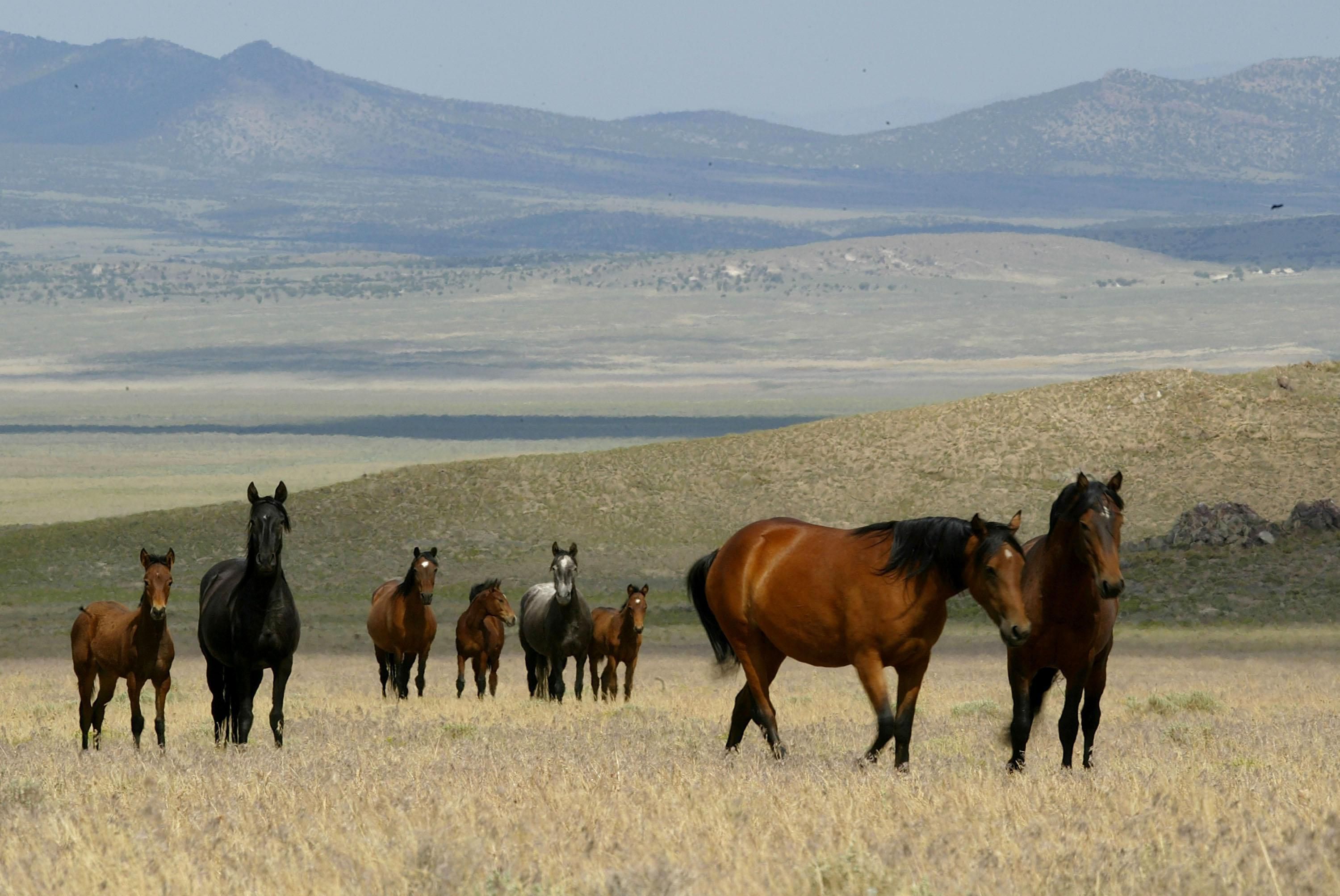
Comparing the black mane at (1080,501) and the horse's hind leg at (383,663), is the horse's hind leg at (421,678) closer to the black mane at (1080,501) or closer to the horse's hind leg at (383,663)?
the horse's hind leg at (383,663)

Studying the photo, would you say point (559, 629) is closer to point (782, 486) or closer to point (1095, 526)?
A: point (1095, 526)

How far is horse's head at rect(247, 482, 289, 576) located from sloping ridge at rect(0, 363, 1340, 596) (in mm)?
32375

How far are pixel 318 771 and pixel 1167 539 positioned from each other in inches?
1450

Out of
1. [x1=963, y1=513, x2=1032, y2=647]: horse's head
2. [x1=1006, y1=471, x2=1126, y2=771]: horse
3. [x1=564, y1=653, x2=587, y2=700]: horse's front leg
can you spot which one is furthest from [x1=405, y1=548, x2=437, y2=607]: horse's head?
[x1=963, y1=513, x2=1032, y2=647]: horse's head

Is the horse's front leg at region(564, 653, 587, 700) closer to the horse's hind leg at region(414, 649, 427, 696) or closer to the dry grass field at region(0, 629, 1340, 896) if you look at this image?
the horse's hind leg at region(414, 649, 427, 696)

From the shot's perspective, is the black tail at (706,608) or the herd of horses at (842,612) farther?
the black tail at (706,608)

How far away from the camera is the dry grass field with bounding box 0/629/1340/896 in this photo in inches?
303

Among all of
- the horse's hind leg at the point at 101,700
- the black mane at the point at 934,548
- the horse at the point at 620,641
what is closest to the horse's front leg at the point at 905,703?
the black mane at the point at 934,548

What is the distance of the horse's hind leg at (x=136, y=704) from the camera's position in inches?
580

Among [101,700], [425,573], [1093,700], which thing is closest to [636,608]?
[425,573]

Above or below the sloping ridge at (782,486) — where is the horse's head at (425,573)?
above

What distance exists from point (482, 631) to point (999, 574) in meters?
12.6

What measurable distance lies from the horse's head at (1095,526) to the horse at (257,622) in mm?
5797

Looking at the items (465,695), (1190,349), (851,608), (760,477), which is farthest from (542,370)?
(851,608)
